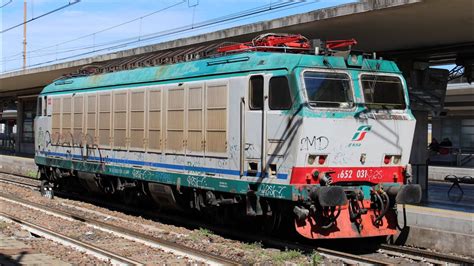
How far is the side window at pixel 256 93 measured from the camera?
974 cm

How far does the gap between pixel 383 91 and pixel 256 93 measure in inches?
90.8

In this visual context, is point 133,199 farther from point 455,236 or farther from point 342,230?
point 455,236

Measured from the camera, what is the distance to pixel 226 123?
410 inches

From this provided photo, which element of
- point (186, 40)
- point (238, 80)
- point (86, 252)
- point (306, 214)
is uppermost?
point (186, 40)

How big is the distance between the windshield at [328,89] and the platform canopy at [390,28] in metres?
2.50

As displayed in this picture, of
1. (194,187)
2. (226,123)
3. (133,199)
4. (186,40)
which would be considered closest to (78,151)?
(133,199)

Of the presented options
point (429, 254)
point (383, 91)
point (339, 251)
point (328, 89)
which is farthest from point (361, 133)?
point (429, 254)

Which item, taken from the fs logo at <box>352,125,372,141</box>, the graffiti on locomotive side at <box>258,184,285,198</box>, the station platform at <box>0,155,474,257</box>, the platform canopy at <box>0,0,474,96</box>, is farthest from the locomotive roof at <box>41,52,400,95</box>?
the station platform at <box>0,155,474,257</box>

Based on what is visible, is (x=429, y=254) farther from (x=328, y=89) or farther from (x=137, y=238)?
(x=137, y=238)

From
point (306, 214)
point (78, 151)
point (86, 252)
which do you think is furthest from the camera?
point (78, 151)

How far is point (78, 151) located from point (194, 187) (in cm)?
584

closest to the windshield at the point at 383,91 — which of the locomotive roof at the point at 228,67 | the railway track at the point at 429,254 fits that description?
the locomotive roof at the point at 228,67

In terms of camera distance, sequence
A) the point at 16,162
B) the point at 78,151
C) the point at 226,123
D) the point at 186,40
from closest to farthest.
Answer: the point at 226,123, the point at 78,151, the point at 186,40, the point at 16,162

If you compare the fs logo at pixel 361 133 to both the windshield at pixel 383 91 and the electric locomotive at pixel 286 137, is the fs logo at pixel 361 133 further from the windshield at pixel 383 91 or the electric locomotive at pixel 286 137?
the windshield at pixel 383 91
